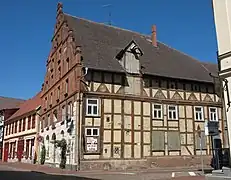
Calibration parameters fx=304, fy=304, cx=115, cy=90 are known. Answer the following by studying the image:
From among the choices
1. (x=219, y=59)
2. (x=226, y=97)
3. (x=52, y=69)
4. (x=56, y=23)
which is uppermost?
(x=56, y=23)

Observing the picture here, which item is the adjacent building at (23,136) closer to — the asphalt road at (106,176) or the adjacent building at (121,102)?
the adjacent building at (121,102)

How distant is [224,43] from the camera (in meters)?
10.6

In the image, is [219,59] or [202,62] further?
[202,62]

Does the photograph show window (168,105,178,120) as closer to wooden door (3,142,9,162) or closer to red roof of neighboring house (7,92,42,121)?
red roof of neighboring house (7,92,42,121)

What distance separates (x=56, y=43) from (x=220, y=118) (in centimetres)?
1844

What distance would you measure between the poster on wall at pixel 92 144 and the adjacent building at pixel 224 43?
14369mm

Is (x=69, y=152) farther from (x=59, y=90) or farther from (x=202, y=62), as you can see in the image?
(x=202, y=62)

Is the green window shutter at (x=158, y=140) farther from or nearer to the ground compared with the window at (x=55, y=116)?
nearer to the ground

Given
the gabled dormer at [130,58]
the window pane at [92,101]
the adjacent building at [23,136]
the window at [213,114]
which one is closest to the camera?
the window pane at [92,101]

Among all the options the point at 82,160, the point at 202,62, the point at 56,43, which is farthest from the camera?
the point at 202,62

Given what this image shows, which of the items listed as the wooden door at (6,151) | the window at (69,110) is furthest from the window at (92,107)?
the wooden door at (6,151)

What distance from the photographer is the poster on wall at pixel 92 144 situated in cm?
2328

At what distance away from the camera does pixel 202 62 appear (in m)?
34.3

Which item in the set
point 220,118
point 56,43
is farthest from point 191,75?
point 56,43
